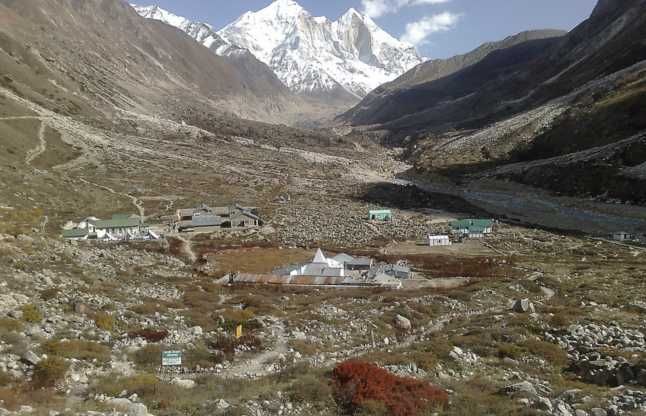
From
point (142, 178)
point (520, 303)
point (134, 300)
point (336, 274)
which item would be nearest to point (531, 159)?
point (142, 178)

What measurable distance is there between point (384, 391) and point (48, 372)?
417 inches

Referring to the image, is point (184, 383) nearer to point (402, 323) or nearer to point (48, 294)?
point (48, 294)

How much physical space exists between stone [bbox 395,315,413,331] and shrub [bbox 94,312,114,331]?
14.9m

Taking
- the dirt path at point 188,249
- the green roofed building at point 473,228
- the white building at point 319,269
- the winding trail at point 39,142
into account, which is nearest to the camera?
the white building at point 319,269

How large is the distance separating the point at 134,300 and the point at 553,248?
5514 centimetres

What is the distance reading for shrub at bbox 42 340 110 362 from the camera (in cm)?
1933

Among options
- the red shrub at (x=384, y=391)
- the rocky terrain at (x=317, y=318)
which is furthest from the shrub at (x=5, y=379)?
the red shrub at (x=384, y=391)

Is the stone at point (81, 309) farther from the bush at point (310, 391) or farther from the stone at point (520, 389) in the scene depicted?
the stone at point (520, 389)

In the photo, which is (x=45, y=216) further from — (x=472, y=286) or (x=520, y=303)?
(x=520, y=303)

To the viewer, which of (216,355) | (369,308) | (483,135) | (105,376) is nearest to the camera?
(105,376)

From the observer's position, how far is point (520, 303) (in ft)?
111

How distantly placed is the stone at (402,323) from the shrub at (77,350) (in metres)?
15.7

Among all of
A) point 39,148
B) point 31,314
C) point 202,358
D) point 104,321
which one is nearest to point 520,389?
point 202,358

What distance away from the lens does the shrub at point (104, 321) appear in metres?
23.6
